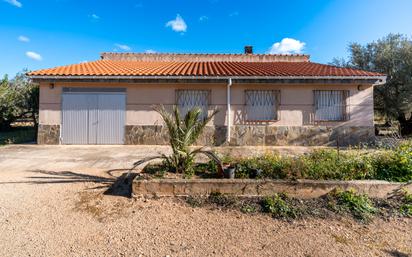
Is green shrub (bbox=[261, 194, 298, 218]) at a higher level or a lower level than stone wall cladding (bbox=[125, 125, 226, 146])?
lower

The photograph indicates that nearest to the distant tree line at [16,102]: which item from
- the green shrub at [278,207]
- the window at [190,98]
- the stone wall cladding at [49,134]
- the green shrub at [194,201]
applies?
the stone wall cladding at [49,134]

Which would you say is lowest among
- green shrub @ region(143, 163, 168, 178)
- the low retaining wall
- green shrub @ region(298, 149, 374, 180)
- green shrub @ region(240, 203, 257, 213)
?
green shrub @ region(240, 203, 257, 213)

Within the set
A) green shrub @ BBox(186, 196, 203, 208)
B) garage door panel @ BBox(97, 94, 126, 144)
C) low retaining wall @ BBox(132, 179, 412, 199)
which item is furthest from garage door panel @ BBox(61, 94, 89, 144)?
green shrub @ BBox(186, 196, 203, 208)

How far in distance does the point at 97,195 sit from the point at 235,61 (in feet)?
42.4

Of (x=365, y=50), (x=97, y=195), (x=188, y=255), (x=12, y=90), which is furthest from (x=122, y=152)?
Result: (x=365, y=50)

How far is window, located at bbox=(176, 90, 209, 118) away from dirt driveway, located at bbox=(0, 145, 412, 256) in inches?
228

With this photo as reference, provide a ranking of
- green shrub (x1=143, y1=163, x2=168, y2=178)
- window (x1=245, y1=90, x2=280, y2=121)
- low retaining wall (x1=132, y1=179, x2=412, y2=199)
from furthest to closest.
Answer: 1. window (x1=245, y1=90, x2=280, y2=121)
2. green shrub (x1=143, y1=163, x2=168, y2=178)
3. low retaining wall (x1=132, y1=179, x2=412, y2=199)

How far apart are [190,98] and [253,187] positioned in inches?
251

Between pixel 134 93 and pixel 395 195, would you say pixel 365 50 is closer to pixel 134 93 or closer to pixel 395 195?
pixel 395 195

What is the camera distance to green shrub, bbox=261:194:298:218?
3.25 metres

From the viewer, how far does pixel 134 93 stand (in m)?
9.31

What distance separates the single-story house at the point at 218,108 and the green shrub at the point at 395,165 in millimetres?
4932

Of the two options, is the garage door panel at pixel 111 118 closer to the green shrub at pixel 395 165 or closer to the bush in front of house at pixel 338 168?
the bush in front of house at pixel 338 168

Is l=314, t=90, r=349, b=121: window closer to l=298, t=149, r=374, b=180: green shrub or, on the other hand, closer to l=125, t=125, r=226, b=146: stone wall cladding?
l=125, t=125, r=226, b=146: stone wall cladding
